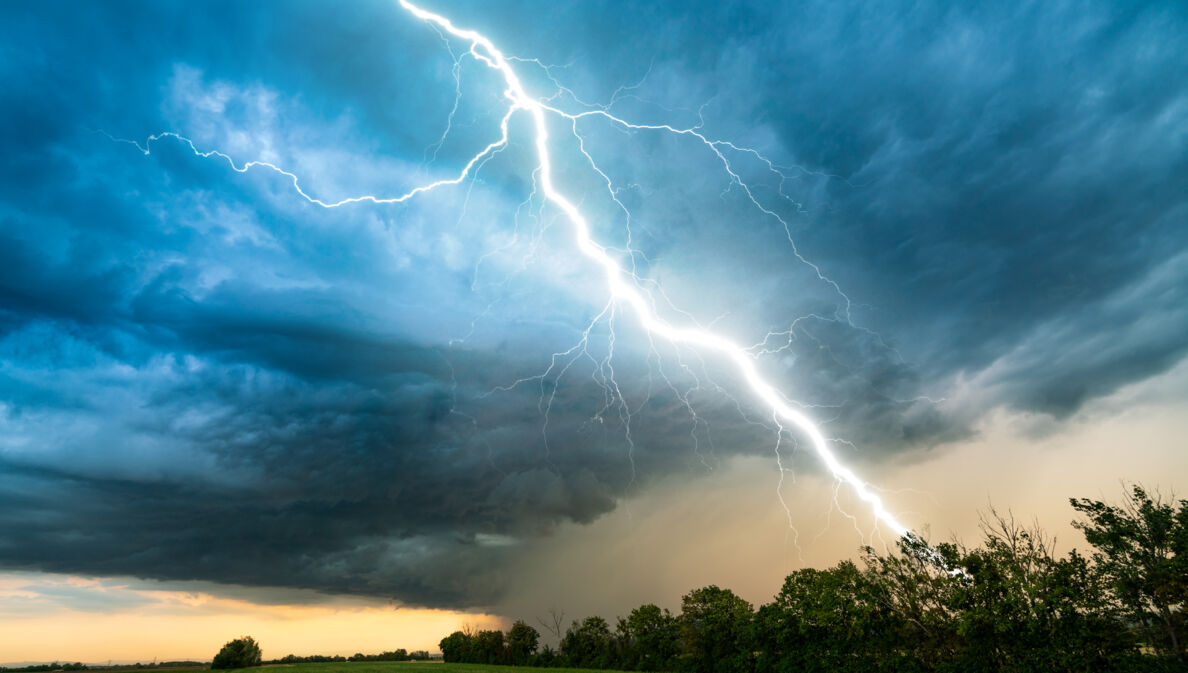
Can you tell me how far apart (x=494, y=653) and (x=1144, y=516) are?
180 ft

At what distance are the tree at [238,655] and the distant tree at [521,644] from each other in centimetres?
2462

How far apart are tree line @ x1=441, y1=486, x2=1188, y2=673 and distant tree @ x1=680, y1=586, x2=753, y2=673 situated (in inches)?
3.7

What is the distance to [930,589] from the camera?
1196 inches

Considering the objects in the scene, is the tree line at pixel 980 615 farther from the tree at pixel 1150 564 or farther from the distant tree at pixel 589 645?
the distant tree at pixel 589 645

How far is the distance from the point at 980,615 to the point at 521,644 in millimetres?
44936

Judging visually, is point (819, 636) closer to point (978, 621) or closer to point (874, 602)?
point (874, 602)

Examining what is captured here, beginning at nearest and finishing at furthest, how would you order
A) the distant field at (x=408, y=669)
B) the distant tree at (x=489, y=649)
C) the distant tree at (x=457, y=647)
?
1. the distant field at (x=408, y=669)
2. the distant tree at (x=489, y=649)
3. the distant tree at (x=457, y=647)

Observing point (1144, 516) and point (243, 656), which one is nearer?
point (1144, 516)

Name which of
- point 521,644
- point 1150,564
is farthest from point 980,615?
point 521,644

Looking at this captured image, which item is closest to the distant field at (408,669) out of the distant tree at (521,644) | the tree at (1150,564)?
the distant tree at (521,644)

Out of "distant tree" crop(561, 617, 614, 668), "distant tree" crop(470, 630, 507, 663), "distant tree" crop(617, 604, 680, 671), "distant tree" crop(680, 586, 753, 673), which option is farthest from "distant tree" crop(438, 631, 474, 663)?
"distant tree" crop(680, 586, 753, 673)

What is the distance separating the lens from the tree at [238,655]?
5409cm

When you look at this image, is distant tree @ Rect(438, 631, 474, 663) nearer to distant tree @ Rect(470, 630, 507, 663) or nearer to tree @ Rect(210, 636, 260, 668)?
distant tree @ Rect(470, 630, 507, 663)

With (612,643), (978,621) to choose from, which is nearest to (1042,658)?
(978,621)
